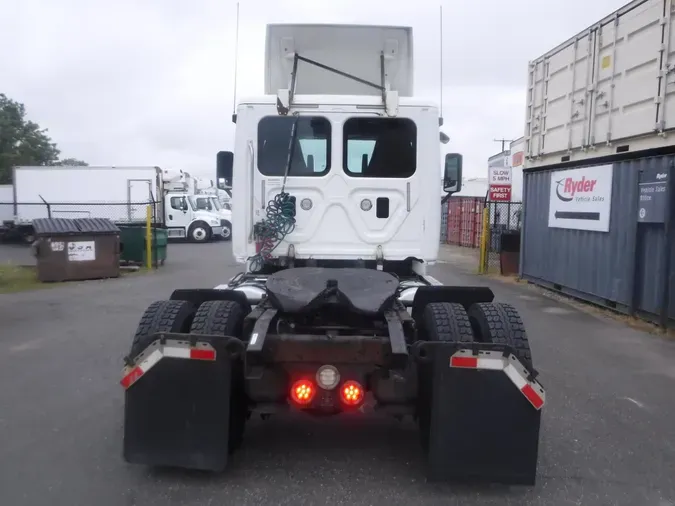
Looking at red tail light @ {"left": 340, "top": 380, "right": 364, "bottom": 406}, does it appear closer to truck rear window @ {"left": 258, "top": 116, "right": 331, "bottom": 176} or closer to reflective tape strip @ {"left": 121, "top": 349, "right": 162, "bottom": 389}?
reflective tape strip @ {"left": 121, "top": 349, "right": 162, "bottom": 389}

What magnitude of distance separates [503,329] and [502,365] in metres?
0.39

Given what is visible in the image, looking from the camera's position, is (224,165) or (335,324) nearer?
(335,324)

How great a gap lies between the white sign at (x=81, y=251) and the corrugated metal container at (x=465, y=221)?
1564cm

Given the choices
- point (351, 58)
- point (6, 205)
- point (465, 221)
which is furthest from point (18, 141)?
point (351, 58)

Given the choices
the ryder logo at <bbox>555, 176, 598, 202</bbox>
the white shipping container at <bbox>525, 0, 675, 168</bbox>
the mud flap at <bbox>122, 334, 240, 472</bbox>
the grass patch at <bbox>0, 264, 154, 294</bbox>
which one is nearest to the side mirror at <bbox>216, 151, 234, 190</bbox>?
the mud flap at <bbox>122, 334, 240, 472</bbox>

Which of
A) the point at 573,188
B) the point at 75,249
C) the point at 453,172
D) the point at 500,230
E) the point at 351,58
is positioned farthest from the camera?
the point at 500,230

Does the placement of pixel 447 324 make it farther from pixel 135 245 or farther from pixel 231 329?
pixel 135 245

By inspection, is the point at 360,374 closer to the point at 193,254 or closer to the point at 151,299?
the point at 151,299

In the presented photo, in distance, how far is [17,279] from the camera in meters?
15.1

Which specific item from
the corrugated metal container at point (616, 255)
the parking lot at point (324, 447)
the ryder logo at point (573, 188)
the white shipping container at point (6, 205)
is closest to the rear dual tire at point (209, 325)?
the parking lot at point (324, 447)

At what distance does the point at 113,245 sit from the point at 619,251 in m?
11.2

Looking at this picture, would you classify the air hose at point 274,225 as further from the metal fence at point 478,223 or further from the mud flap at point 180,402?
the metal fence at point 478,223

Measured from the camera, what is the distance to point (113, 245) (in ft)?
51.7

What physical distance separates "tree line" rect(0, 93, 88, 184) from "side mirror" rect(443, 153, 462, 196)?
49.1m
